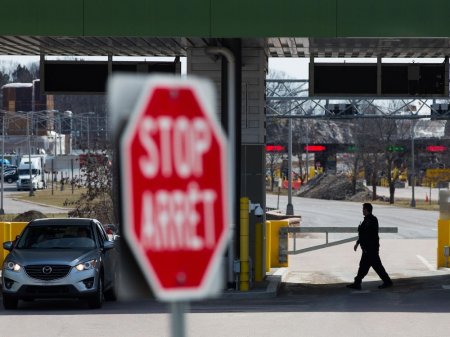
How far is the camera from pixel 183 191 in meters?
3.51

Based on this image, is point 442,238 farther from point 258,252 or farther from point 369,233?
point 258,252

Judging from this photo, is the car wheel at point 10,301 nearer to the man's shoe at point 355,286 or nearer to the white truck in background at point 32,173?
the man's shoe at point 355,286

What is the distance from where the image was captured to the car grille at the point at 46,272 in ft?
59.9

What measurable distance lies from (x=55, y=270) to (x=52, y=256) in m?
0.29

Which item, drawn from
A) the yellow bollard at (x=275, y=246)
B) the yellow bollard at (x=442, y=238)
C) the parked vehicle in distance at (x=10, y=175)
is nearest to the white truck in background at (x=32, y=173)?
the parked vehicle in distance at (x=10, y=175)

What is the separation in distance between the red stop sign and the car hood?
15.0m

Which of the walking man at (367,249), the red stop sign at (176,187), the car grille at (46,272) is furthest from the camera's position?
the walking man at (367,249)

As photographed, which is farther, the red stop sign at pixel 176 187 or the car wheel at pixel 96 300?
the car wheel at pixel 96 300

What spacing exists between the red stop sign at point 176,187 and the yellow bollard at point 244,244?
16.8 m

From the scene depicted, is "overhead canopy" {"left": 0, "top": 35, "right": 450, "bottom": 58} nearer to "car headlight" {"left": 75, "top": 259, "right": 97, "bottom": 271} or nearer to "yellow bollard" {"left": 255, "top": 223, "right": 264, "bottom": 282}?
"yellow bollard" {"left": 255, "top": 223, "right": 264, "bottom": 282}

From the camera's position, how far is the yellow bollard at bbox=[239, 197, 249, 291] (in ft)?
66.8

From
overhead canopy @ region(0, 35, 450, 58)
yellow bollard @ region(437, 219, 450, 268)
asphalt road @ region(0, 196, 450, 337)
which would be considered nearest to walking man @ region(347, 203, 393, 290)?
asphalt road @ region(0, 196, 450, 337)

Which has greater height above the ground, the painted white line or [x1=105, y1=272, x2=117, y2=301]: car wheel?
[x1=105, y1=272, x2=117, y2=301]: car wheel

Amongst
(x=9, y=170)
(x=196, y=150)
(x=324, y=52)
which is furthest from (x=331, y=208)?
(x=196, y=150)
